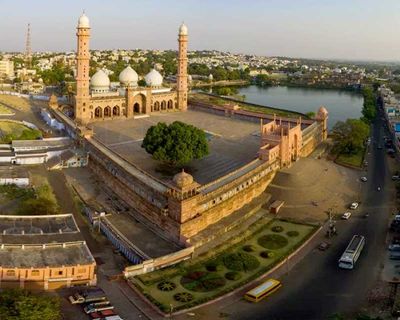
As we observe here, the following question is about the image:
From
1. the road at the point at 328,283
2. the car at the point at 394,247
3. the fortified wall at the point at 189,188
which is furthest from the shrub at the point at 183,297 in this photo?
the car at the point at 394,247

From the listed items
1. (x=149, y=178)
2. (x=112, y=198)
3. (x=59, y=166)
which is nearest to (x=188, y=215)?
(x=149, y=178)

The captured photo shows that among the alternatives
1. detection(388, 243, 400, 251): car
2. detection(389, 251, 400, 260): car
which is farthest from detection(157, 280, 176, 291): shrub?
detection(388, 243, 400, 251): car

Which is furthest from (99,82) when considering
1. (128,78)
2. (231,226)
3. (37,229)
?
(37,229)

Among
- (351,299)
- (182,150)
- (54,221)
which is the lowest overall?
(351,299)

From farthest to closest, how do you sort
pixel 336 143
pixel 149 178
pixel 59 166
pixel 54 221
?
pixel 336 143 → pixel 59 166 → pixel 149 178 → pixel 54 221

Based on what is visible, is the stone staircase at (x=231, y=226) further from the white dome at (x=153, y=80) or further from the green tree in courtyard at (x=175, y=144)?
the white dome at (x=153, y=80)

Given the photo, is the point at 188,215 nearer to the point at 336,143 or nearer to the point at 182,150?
the point at 182,150

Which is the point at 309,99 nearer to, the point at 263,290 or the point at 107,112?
the point at 107,112
